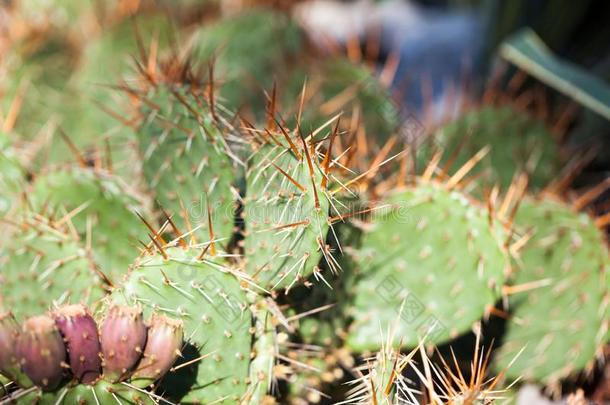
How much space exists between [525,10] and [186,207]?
1.69 meters

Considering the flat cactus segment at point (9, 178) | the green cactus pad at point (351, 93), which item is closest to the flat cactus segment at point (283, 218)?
the flat cactus segment at point (9, 178)

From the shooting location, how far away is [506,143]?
1.97m

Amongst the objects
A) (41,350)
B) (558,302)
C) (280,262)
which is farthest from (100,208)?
(558,302)

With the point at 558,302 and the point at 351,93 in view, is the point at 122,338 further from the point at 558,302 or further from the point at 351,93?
the point at 351,93

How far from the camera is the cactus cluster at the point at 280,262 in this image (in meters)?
1.02

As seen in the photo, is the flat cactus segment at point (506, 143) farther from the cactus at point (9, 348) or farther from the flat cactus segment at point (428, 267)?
the cactus at point (9, 348)

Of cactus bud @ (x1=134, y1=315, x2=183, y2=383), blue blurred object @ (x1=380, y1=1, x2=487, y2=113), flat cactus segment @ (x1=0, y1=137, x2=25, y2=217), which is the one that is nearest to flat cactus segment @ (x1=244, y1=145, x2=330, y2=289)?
cactus bud @ (x1=134, y1=315, x2=183, y2=383)

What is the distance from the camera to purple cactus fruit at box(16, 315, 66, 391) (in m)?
0.91

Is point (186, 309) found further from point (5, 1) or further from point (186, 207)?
point (5, 1)

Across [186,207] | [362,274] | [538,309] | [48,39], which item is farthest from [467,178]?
[48,39]

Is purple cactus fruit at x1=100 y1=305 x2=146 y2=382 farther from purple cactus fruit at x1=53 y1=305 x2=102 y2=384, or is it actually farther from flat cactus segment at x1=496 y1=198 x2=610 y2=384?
flat cactus segment at x1=496 y1=198 x2=610 y2=384

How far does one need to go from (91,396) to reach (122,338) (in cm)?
10

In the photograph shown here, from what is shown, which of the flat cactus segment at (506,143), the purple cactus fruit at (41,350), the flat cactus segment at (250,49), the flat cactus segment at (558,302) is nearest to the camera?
the purple cactus fruit at (41,350)

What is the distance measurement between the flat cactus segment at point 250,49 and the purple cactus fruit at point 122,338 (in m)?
1.15
